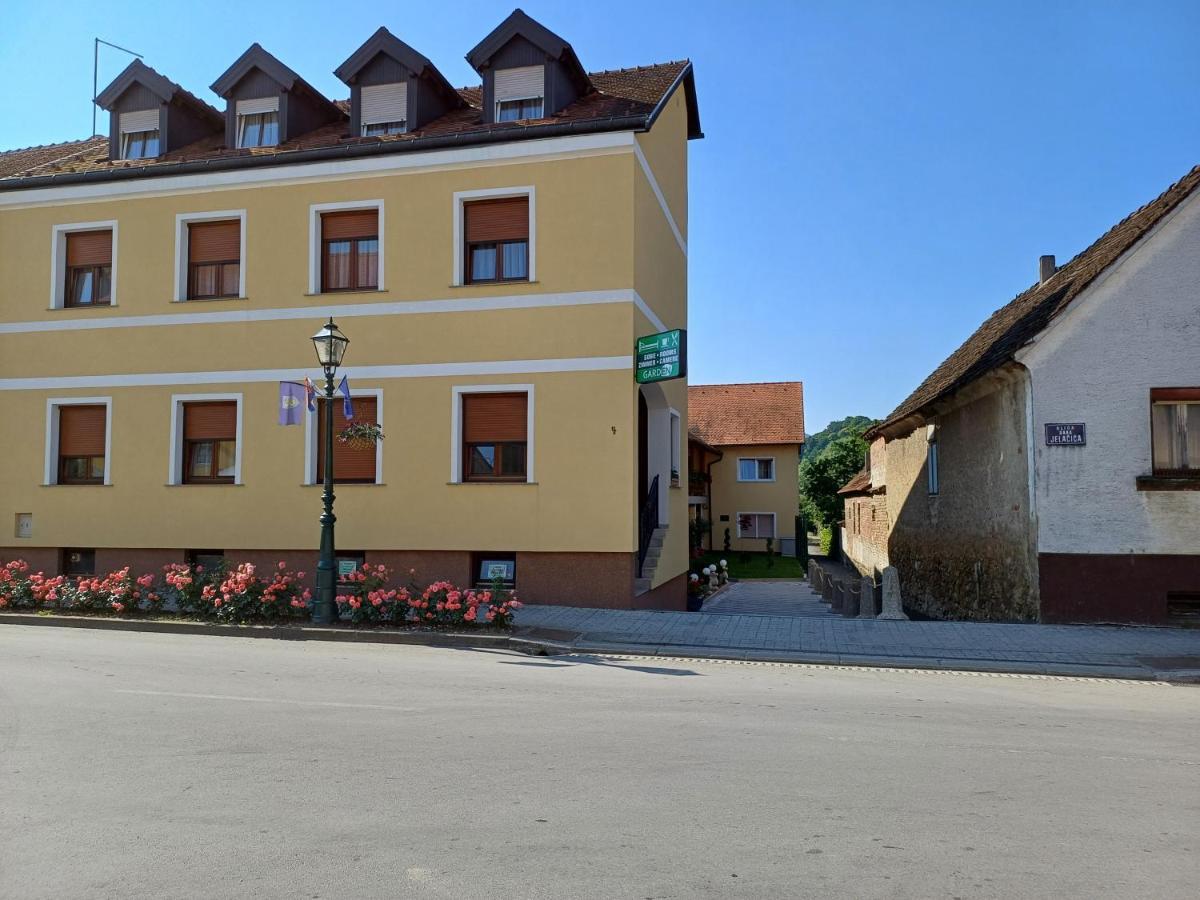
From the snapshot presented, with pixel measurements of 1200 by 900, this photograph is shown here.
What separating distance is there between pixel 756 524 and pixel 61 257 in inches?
1411

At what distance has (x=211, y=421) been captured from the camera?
1739 centimetres

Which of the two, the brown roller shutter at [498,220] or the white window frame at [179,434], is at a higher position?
the brown roller shutter at [498,220]

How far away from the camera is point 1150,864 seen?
14.3 ft

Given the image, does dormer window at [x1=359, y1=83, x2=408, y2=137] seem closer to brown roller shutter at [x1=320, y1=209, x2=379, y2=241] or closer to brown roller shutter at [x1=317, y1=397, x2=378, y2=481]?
brown roller shutter at [x1=320, y1=209, x2=379, y2=241]

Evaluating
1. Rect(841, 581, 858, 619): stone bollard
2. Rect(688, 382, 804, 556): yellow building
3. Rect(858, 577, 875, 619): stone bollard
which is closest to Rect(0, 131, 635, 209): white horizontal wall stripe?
Rect(858, 577, 875, 619): stone bollard

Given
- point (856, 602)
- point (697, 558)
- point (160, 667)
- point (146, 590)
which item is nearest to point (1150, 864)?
point (160, 667)

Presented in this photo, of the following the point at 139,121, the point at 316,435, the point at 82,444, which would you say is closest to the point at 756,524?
the point at 316,435

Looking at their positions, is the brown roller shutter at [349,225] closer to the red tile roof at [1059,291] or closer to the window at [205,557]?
the window at [205,557]

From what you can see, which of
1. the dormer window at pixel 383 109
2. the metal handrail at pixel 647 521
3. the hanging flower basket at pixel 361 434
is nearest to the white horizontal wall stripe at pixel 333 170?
the dormer window at pixel 383 109

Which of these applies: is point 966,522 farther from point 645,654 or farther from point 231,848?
point 231,848

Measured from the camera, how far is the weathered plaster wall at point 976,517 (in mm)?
13766

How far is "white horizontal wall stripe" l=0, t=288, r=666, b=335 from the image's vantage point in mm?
15664

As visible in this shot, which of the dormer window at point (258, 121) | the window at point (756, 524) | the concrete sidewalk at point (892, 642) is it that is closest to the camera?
the concrete sidewalk at point (892, 642)

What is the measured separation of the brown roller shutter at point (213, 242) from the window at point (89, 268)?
5.90ft
